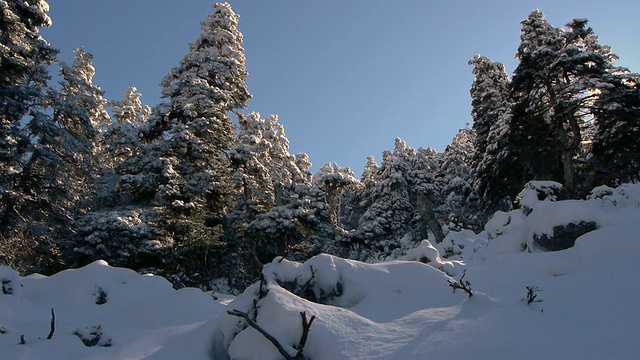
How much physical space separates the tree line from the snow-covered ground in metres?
6.17

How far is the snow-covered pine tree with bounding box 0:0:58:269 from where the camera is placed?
12219 millimetres

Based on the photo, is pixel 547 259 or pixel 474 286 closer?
pixel 474 286

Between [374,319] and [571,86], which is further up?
[571,86]

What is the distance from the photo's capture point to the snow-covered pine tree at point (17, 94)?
1222 cm

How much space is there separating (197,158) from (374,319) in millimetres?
12991

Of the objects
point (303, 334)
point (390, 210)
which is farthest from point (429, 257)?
point (390, 210)

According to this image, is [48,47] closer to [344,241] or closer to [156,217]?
[156,217]

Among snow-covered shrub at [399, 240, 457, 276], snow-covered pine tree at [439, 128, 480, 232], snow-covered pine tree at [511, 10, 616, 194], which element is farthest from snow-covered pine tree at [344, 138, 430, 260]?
snow-covered shrub at [399, 240, 457, 276]

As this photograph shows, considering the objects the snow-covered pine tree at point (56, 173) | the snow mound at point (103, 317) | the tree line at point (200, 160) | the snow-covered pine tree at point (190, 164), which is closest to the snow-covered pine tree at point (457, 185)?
the tree line at point (200, 160)

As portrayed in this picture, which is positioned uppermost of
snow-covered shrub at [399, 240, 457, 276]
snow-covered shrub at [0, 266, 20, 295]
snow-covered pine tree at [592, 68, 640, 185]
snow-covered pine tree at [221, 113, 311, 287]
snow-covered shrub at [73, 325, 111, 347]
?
snow-covered pine tree at [592, 68, 640, 185]

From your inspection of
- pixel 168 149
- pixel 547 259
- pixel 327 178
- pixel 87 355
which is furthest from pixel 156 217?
pixel 327 178

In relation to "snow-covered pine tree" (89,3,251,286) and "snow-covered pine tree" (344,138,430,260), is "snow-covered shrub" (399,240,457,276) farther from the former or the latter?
"snow-covered pine tree" (344,138,430,260)

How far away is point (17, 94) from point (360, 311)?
13889 mm

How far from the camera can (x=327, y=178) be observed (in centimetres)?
2930
